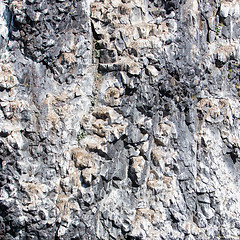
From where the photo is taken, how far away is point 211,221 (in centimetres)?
906

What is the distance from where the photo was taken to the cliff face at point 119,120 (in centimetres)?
762

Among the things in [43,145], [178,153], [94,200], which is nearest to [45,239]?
[94,200]

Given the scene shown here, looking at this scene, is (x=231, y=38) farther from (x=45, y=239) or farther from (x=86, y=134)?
(x=45, y=239)

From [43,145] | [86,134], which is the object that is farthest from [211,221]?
[43,145]

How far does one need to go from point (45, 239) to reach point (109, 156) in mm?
2215

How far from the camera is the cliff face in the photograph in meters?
7.62

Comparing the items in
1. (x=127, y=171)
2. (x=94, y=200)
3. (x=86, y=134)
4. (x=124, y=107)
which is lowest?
(x=94, y=200)

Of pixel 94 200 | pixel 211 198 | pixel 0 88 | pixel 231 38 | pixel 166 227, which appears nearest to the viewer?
pixel 0 88

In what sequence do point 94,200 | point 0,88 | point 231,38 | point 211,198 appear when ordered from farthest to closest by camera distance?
point 231,38 → point 211,198 → point 94,200 → point 0,88

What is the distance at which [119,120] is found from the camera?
8.17 m

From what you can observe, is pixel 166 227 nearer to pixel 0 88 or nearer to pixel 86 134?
pixel 86 134

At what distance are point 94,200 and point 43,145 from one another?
1649 mm

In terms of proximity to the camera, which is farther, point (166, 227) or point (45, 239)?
point (166, 227)

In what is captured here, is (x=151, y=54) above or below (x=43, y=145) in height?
above
